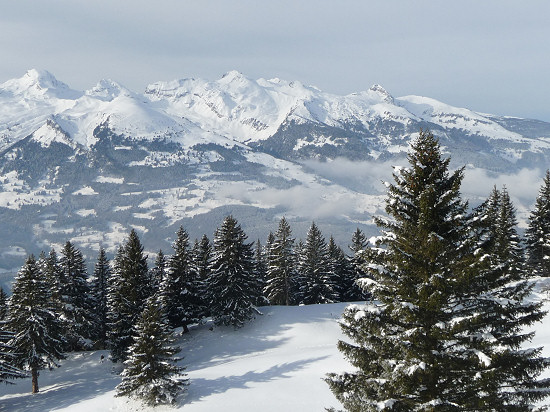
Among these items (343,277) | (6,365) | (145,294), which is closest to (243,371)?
(145,294)

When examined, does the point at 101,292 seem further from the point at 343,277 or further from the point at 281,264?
the point at 343,277

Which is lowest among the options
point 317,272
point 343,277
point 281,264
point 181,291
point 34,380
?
point 34,380

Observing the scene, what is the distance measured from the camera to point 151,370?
88.9 feet

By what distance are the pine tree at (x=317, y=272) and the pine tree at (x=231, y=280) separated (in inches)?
533

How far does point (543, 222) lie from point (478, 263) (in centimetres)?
5167

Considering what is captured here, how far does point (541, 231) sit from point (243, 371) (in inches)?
1605

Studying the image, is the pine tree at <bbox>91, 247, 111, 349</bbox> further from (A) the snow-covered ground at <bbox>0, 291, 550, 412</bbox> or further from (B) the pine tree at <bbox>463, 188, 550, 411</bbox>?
(B) the pine tree at <bbox>463, 188, 550, 411</bbox>

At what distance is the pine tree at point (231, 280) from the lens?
50.0 m

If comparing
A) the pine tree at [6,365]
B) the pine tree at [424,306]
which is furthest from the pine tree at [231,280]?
the pine tree at [424,306]

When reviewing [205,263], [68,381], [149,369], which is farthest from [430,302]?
[205,263]

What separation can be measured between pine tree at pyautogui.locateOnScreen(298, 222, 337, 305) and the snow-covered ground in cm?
613

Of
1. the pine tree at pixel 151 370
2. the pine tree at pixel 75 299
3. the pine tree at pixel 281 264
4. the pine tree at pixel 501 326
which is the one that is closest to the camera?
the pine tree at pixel 501 326

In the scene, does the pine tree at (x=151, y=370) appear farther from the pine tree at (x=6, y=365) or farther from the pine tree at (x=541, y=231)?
the pine tree at (x=541, y=231)

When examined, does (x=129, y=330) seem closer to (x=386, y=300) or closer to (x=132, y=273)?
(x=132, y=273)
